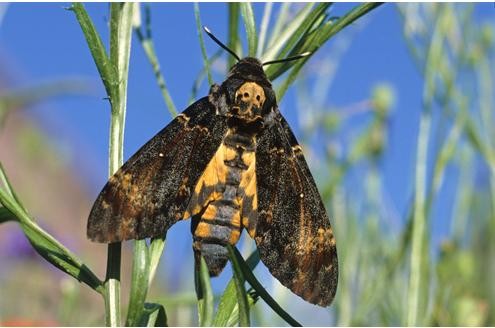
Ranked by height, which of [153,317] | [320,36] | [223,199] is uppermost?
[320,36]

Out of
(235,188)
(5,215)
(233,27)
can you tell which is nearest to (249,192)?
(235,188)

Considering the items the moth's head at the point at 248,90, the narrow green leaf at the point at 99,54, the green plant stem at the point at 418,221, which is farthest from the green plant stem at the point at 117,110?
the green plant stem at the point at 418,221

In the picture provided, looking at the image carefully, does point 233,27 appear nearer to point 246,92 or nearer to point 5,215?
point 246,92

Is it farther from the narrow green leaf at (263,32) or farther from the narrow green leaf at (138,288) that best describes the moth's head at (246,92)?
the narrow green leaf at (138,288)

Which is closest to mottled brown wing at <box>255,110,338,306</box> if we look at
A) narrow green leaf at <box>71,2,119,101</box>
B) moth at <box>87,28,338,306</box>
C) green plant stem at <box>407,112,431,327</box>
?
moth at <box>87,28,338,306</box>

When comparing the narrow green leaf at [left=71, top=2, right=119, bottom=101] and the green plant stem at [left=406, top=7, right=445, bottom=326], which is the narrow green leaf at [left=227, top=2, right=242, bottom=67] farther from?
the green plant stem at [left=406, top=7, right=445, bottom=326]

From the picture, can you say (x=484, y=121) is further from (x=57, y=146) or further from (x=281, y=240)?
(x=57, y=146)

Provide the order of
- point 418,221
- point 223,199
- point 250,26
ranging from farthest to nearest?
point 418,221, point 223,199, point 250,26
